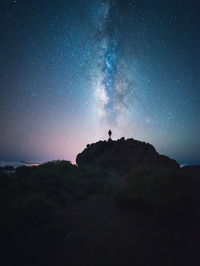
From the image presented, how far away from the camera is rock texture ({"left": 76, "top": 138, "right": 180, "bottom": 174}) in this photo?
983 inches

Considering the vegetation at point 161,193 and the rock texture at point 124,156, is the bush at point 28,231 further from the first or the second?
the rock texture at point 124,156

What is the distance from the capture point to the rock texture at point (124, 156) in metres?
25.0

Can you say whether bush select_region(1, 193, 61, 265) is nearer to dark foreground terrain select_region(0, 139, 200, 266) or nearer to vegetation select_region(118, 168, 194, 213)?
dark foreground terrain select_region(0, 139, 200, 266)

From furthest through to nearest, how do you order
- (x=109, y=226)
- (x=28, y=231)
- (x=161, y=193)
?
(x=161, y=193) < (x=109, y=226) < (x=28, y=231)

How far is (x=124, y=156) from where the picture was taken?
2953 cm

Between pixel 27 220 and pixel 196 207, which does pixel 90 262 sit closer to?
pixel 27 220

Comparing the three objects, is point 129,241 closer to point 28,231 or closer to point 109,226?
point 109,226

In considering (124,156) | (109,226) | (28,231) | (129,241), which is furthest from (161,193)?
(124,156)

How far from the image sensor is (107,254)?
3.75 meters

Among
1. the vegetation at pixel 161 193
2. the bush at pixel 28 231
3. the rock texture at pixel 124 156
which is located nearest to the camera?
the bush at pixel 28 231

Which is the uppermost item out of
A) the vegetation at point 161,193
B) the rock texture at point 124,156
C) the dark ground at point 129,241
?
the rock texture at point 124,156

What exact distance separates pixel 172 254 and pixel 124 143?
29413mm

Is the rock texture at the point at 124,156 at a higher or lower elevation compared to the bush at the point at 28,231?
higher

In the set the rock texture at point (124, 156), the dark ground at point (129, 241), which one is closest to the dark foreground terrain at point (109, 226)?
the dark ground at point (129, 241)
